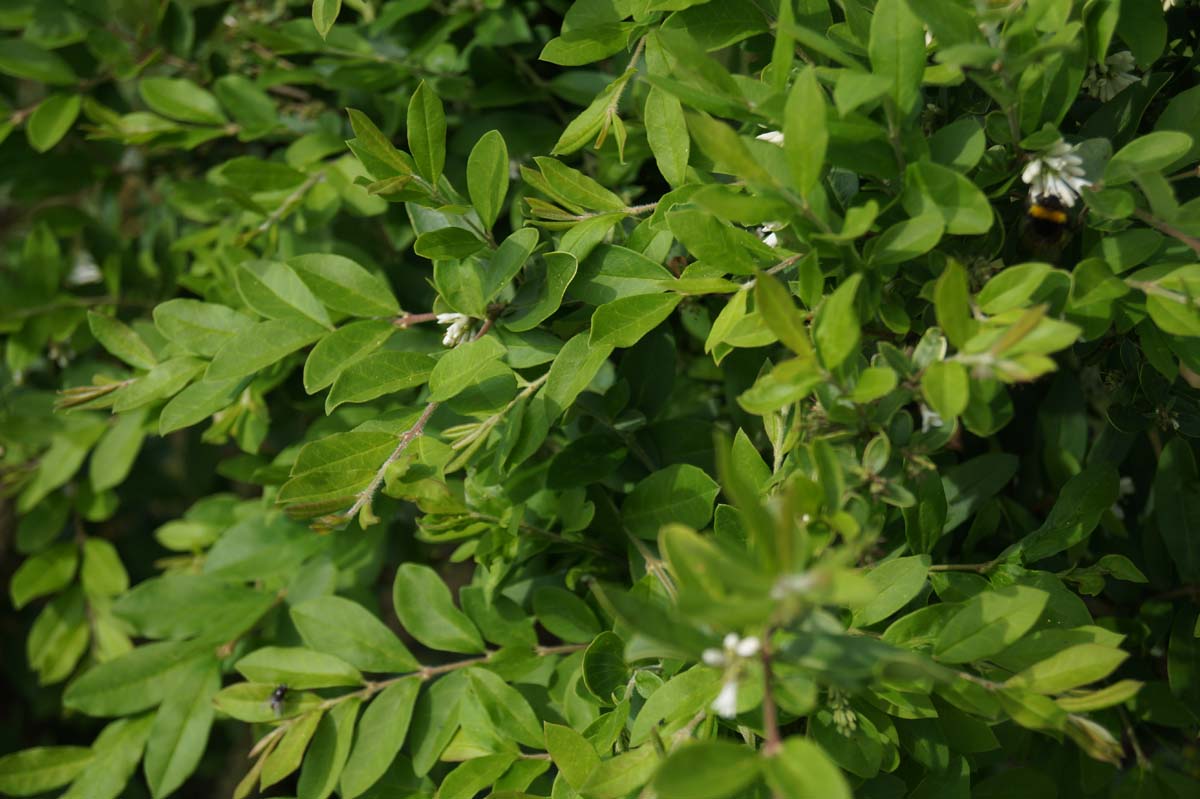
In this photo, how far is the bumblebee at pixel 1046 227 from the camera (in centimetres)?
73

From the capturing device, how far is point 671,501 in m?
0.87

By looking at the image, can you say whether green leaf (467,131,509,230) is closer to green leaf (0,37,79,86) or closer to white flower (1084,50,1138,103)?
white flower (1084,50,1138,103)

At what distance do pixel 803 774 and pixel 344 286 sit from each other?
57cm

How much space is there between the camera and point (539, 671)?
95 cm

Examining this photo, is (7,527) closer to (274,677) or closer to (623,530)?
(274,677)

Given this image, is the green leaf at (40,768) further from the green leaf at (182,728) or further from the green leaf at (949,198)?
the green leaf at (949,198)

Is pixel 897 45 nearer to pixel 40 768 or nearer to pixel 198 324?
pixel 198 324

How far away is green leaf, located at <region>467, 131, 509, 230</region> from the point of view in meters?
0.79

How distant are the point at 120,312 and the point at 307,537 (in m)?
0.53

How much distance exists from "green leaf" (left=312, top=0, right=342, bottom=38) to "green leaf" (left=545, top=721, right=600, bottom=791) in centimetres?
54

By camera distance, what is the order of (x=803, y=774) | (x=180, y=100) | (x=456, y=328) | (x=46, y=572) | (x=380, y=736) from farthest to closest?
(x=46, y=572), (x=180, y=100), (x=380, y=736), (x=456, y=328), (x=803, y=774)

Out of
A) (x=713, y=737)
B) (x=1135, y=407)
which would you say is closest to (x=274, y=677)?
(x=713, y=737)

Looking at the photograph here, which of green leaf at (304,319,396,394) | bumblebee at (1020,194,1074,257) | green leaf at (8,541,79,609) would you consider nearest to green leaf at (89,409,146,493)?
green leaf at (8,541,79,609)

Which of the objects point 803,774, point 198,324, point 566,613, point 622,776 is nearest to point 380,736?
point 566,613
